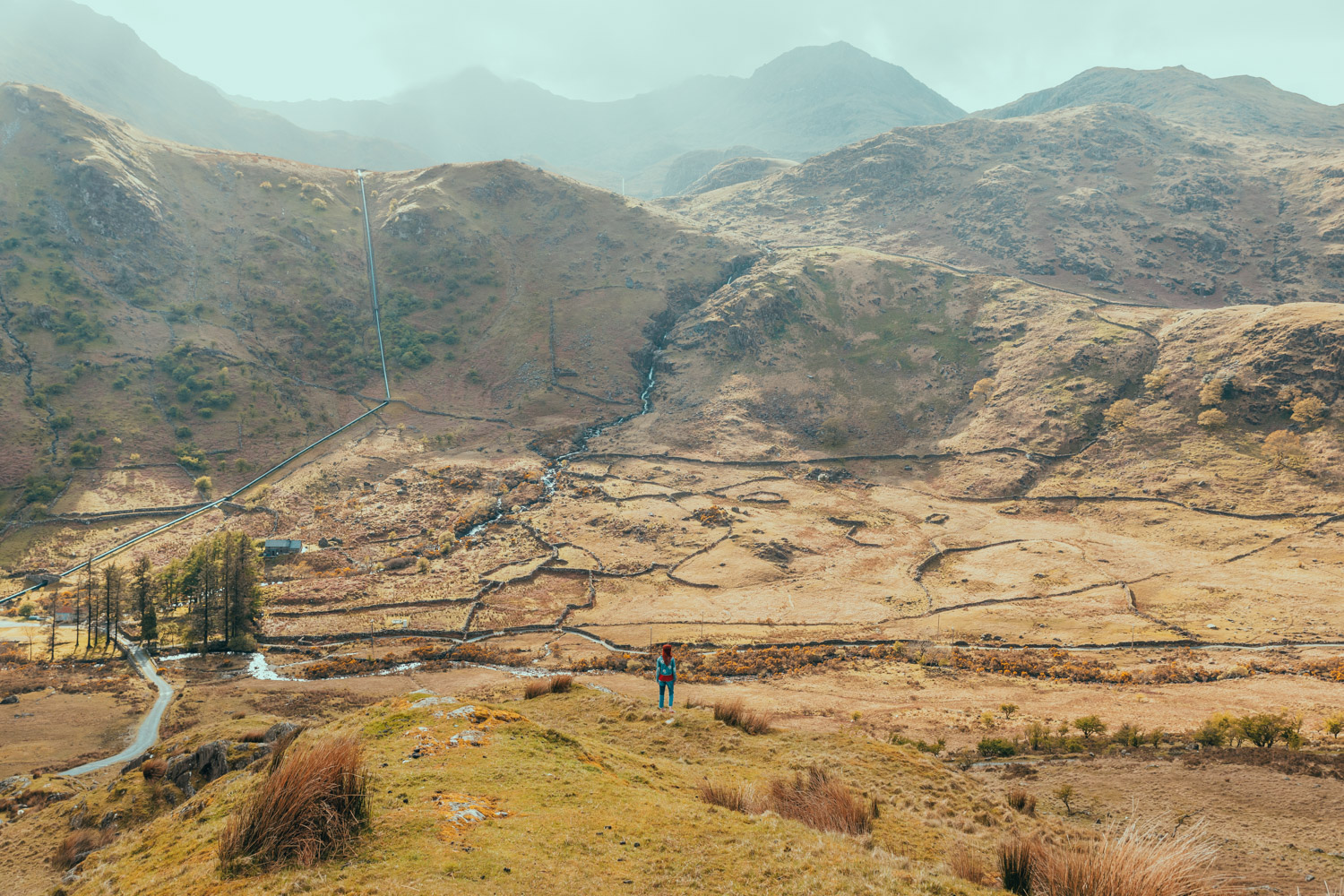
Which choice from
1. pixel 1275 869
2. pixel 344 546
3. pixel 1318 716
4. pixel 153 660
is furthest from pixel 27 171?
pixel 1318 716

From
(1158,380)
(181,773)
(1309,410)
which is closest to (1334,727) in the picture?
(181,773)

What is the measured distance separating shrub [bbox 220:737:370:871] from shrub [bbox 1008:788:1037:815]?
13907 millimetres

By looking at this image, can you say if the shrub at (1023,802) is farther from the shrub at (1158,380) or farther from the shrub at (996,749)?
the shrub at (1158,380)

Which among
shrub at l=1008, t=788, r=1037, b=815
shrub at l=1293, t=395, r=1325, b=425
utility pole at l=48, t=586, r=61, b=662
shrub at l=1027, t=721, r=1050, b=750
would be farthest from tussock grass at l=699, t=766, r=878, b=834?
shrub at l=1293, t=395, r=1325, b=425

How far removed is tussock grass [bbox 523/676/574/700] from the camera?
68.3 feet

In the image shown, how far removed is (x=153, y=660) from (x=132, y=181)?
10001 centimetres

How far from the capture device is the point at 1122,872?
722cm

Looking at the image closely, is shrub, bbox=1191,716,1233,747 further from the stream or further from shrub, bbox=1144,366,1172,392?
shrub, bbox=1144,366,1172,392

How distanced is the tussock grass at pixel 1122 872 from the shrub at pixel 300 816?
30.1 feet

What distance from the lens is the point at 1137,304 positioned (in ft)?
359

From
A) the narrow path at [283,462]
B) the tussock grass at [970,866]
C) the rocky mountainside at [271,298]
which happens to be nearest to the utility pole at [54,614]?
the narrow path at [283,462]

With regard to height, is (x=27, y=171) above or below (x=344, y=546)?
above

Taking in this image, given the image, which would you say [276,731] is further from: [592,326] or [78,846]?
[592,326]

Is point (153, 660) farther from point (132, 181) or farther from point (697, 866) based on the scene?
point (132, 181)
